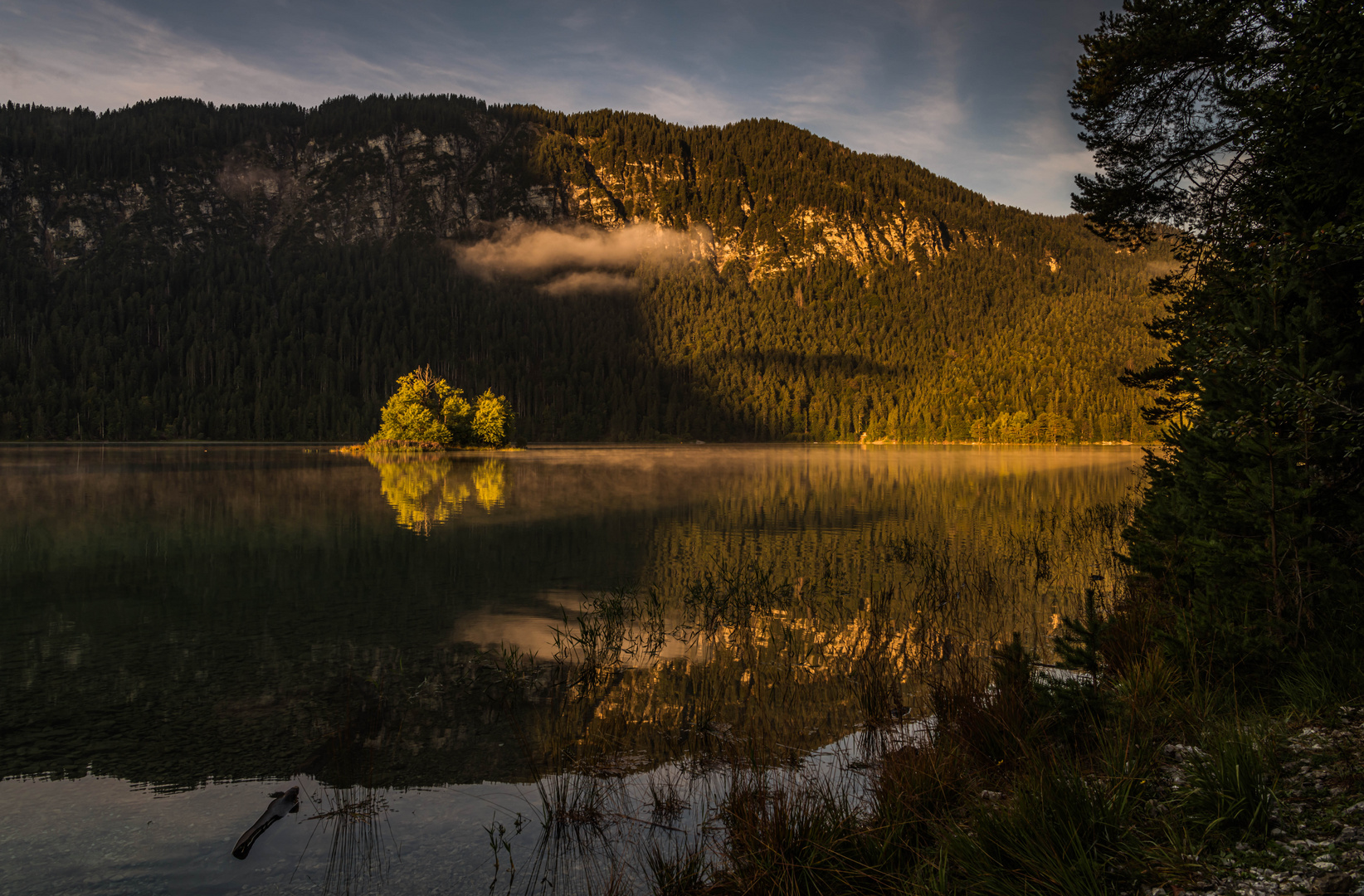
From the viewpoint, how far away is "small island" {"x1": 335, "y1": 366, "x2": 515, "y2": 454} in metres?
95.0

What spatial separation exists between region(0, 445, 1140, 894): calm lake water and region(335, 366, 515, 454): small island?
2680 inches

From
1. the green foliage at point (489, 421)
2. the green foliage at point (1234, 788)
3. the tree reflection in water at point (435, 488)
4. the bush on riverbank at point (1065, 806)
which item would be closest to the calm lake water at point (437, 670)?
the bush on riverbank at point (1065, 806)

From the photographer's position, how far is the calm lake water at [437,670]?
633 centimetres

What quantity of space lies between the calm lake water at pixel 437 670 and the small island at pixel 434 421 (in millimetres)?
68078

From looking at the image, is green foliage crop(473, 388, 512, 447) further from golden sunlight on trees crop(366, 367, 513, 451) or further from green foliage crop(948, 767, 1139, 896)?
green foliage crop(948, 767, 1139, 896)

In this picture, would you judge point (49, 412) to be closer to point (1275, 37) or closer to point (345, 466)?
point (345, 466)

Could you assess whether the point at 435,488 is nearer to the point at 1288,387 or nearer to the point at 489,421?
the point at 1288,387

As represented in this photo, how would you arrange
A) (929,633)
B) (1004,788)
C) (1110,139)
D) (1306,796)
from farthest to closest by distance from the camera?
(1110,139) → (929,633) → (1004,788) → (1306,796)

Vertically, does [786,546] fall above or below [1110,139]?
below

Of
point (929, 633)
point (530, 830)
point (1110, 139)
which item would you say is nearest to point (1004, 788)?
point (530, 830)

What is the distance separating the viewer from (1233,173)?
14727mm

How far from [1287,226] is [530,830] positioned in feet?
31.9

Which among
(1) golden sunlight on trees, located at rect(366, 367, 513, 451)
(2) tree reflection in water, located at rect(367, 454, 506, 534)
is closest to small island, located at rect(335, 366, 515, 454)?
(1) golden sunlight on trees, located at rect(366, 367, 513, 451)

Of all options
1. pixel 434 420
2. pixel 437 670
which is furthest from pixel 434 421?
pixel 437 670
